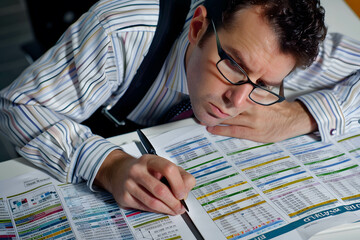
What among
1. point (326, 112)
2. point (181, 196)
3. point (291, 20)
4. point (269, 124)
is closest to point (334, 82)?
point (326, 112)

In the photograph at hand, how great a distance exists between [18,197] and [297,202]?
1.98 feet

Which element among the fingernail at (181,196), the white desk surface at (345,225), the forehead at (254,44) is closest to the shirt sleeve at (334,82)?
the white desk surface at (345,225)

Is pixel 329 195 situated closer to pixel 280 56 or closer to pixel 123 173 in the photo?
pixel 280 56

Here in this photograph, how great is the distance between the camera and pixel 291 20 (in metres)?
0.93

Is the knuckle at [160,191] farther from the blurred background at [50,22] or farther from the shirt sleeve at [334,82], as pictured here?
the blurred background at [50,22]

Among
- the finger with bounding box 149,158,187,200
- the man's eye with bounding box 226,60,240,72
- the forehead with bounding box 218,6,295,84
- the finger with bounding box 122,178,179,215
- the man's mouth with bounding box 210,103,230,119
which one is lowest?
the finger with bounding box 122,178,179,215

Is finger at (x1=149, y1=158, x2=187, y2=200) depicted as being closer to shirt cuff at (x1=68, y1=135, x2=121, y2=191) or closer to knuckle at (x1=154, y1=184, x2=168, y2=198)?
knuckle at (x1=154, y1=184, x2=168, y2=198)

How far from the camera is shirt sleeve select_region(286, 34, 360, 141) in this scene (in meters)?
1.20

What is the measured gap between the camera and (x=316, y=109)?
1.19m

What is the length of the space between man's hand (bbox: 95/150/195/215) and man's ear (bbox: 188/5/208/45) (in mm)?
354

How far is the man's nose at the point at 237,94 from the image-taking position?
3.17 feet

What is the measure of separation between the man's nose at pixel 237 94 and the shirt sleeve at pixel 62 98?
290mm

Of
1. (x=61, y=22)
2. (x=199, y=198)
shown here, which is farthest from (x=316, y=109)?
(x=61, y=22)

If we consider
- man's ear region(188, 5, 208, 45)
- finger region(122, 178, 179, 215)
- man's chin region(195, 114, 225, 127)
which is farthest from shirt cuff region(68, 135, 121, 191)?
man's ear region(188, 5, 208, 45)
